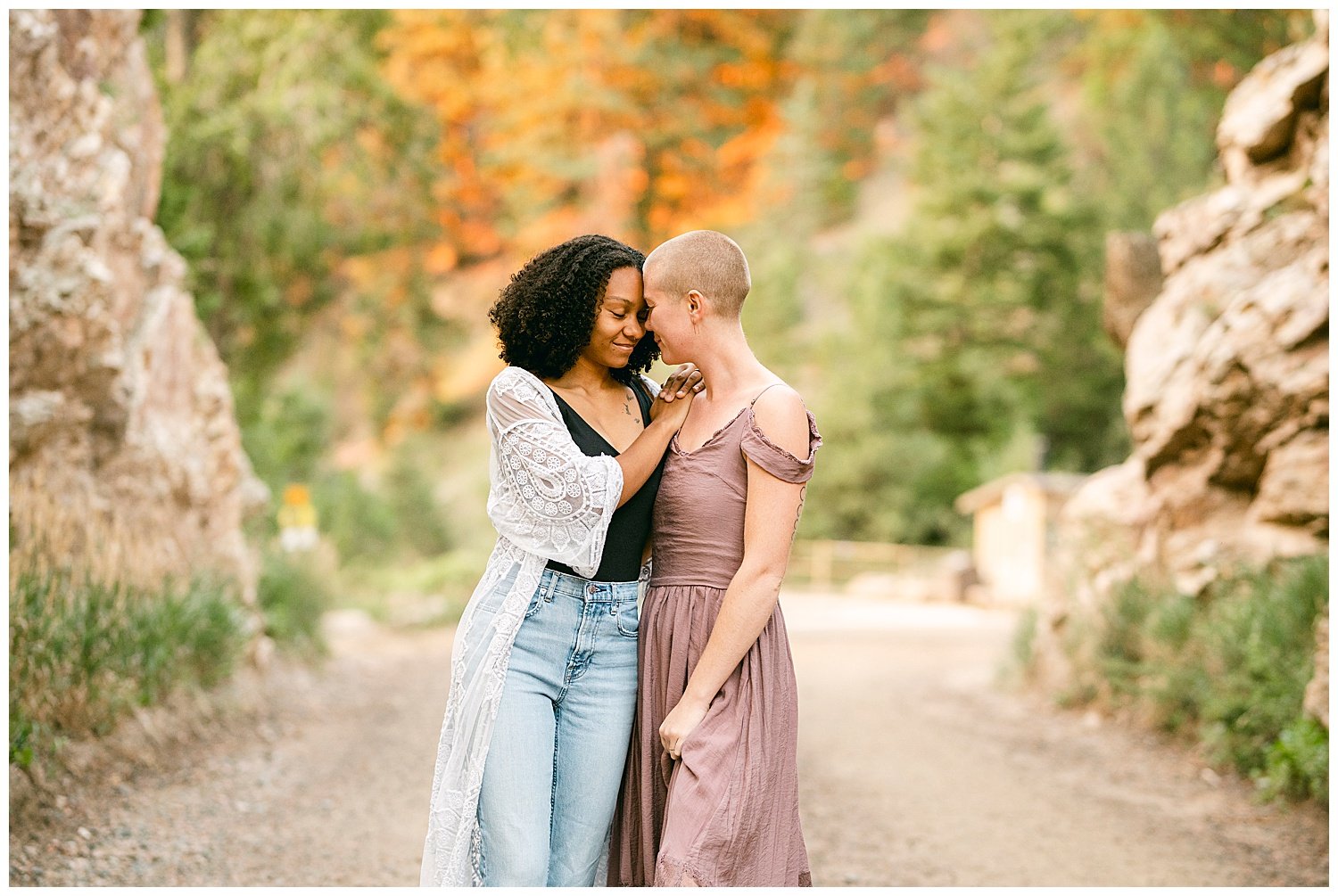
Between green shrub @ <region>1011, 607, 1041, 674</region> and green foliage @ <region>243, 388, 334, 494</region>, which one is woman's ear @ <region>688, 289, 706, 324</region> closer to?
green shrub @ <region>1011, 607, 1041, 674</region>

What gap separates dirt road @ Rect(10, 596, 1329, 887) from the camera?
16.8 feet

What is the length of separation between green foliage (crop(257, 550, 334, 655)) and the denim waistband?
752 cm

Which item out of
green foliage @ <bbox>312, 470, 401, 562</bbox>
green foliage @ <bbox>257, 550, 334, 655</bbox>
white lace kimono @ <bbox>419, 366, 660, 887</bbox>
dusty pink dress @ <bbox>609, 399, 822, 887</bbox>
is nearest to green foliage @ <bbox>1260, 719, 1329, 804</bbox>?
dusty pink dress @ <bbox>609, 399, 822, 887</bbox>

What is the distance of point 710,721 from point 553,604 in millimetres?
456

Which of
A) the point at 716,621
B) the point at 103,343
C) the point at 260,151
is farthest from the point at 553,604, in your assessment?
the point at 260,151

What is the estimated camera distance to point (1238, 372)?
7645mm

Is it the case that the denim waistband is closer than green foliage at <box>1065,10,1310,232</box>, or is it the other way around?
the denim waistband

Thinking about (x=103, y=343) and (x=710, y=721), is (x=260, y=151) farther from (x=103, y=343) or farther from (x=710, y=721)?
(x=710, y=721)

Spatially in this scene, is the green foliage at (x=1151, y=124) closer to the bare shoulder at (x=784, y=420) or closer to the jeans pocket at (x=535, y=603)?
the bare shoulder at (x=784, y=420)

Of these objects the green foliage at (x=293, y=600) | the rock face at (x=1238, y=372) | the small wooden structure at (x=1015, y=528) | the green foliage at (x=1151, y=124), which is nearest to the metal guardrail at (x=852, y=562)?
the small wooden structure at (x=1015, y=528)

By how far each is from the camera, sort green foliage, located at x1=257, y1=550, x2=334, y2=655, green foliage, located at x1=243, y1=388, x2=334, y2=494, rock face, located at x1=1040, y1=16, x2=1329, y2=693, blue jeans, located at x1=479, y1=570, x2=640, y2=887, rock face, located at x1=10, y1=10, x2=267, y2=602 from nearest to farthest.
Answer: blue jeans, located at x1=479, y1=570, x2=640, y2=887 → rock face, located at x1=10, y1=10, x2=267, y2=602 → rock face, located at x1=1040, y1=16, x2=1329, y2=693 → green foliage, located at x1=257, y1=550, x2=334, y2=655 → green foliage, located at x1=243, y1=388, x2=334, y2=494

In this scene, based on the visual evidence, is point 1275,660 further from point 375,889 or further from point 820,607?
point 820,607

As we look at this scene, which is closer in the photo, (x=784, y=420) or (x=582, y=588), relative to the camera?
(x=784, y=420)

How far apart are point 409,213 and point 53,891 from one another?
42.2 feet
